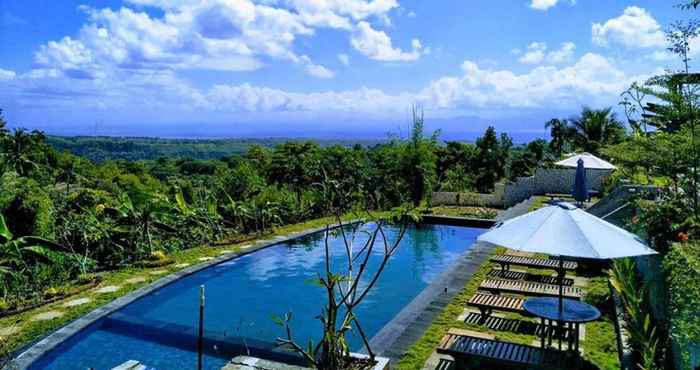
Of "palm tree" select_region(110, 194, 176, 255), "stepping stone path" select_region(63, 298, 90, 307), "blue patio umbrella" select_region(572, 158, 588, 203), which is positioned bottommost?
"stepping stone path" select_region(63, 298, 90, 307)

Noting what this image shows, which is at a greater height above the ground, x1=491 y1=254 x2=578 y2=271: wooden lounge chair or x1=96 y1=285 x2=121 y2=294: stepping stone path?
x1=491 y1=254 x2=578 y2=271: wooden lounge chair

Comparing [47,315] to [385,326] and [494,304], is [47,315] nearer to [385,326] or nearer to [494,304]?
[385,326]

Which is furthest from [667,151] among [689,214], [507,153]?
[507,153]

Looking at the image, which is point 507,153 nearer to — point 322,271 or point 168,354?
point 322,271

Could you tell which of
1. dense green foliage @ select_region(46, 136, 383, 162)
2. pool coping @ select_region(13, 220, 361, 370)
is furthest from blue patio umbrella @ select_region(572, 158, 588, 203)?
dense green foliage @ select_region(46, 136, 383, 162)

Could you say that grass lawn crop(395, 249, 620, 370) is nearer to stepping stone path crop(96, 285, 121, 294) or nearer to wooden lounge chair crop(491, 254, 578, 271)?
wooden lounge chair crop(491, 254, 578, 271)

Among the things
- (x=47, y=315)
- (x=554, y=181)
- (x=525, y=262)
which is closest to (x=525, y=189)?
(x=554, y=181)

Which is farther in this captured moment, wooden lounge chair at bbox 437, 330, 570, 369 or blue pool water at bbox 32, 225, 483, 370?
blue pool water at bbox 32, 225, 483, 370
